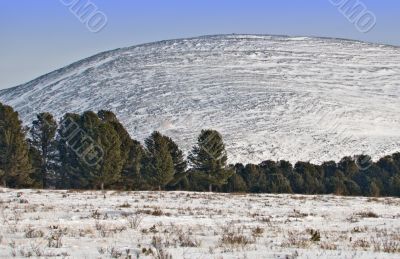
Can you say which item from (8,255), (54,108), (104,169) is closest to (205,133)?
(104,169)

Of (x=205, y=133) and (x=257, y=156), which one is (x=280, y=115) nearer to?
(x=257, y=156)

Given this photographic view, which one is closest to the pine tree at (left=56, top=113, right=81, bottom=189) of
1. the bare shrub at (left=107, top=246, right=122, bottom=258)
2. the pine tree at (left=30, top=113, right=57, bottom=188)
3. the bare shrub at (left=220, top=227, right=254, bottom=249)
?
the pine tree at (left=30, top=113, right=57, bottom=188)

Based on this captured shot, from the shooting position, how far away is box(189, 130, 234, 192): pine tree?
72938 mm


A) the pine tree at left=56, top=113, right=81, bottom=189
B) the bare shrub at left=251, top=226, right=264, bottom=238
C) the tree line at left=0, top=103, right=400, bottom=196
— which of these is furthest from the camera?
the pine tree at left=56, top=113, right=81, bottom=189

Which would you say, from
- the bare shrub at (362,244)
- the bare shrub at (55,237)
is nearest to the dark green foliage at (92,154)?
the bare shrub at (55,237)

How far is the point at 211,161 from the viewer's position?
73.2 m

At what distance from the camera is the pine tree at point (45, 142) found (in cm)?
6900

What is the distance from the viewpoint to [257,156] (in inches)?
5546

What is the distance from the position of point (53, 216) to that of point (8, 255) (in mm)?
9051

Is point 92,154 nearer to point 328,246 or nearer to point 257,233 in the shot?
point 257,233

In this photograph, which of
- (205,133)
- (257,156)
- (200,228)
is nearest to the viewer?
(200,228)

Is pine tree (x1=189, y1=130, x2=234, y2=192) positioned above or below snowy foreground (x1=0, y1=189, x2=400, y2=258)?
above

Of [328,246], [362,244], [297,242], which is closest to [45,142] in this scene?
[297,242]

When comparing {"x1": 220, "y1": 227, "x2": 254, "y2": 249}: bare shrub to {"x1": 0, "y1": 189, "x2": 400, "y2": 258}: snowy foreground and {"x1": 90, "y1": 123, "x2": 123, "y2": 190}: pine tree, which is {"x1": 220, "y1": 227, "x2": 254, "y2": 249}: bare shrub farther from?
{"x1": 90, "y1": 123, "x2": 123, "y2": 190}: pine tree
